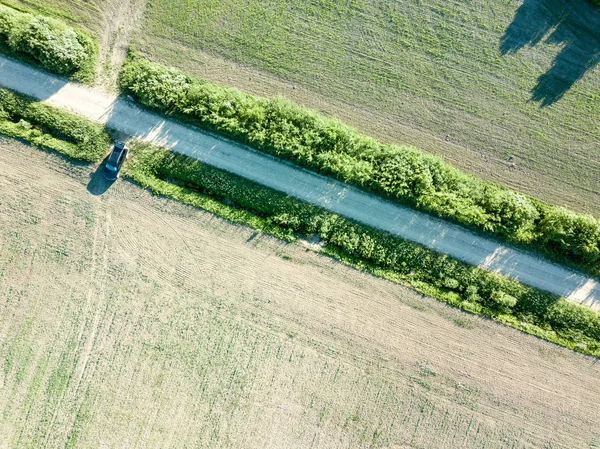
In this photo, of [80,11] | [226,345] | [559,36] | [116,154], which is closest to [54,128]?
[116,154]

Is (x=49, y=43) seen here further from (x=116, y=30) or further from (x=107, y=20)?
(x=116, y=30)

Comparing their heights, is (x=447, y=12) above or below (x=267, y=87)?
above

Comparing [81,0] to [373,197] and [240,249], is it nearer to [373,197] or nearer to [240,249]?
[240,249]

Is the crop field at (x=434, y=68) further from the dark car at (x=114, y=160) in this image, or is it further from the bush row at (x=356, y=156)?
the dark car at (x=114, y=160)

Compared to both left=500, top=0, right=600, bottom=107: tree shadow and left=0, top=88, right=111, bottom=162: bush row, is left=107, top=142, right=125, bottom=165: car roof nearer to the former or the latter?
left=0, top=88, right=111, bottom=162: bush row

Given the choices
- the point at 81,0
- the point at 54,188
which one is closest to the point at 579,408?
the point at 54,188

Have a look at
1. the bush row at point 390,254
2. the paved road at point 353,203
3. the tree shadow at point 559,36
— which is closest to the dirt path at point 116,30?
the paved road at point 353,203
